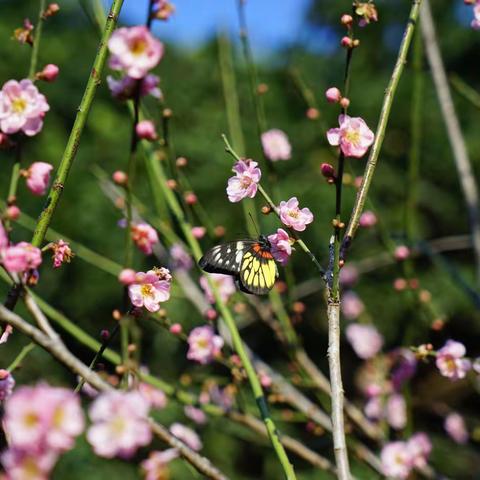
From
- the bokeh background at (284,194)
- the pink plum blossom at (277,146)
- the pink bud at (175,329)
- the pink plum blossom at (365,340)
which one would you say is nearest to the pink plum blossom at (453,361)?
the pink bud at (175,329)

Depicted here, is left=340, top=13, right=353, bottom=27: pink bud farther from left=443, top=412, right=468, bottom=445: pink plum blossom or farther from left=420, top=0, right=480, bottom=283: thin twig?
left=443, top=412, right=468, bottom=445: pink plum blossom

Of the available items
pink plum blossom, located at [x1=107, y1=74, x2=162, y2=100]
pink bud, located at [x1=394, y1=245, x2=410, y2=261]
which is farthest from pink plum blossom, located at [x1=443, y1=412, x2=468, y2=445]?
pink plum blossom, located at [x1=107, y1=74, x2=162, y2=100]

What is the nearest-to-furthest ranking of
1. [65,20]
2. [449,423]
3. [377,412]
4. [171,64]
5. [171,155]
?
[171,155]
[377,412]
[449,423]
[171,64]
[65,20]

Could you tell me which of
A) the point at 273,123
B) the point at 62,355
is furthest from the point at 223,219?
the point at 62,355

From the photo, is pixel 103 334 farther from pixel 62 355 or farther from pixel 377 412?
pixel 377 412

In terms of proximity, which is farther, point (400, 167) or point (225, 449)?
point (400, 167)

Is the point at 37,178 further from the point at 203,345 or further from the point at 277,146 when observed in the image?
the point at 277,146
